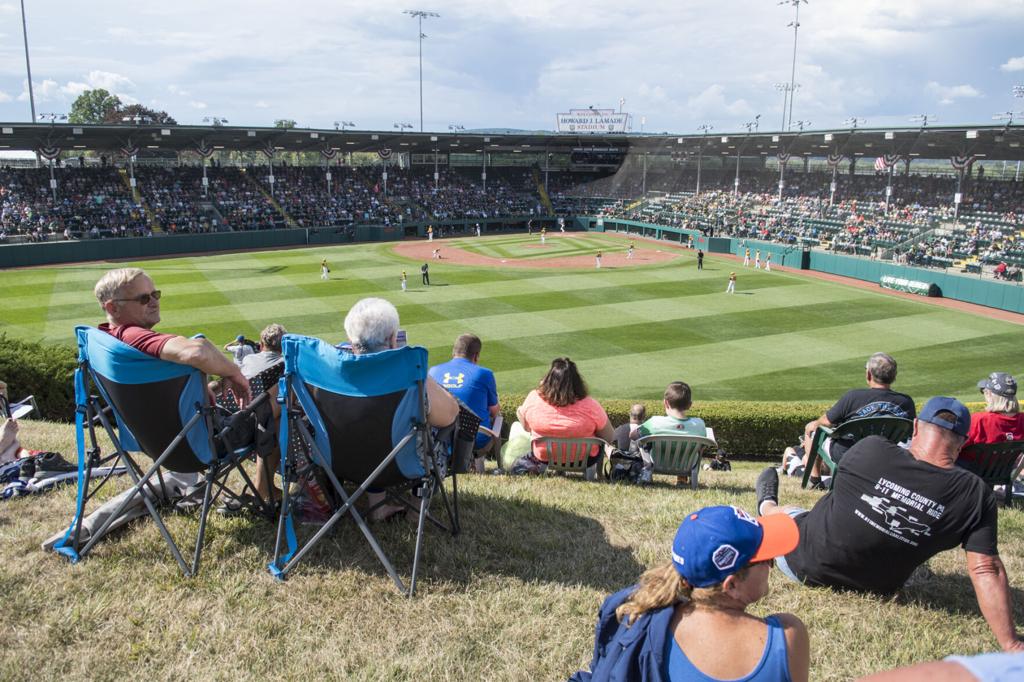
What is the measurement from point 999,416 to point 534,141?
65.8m

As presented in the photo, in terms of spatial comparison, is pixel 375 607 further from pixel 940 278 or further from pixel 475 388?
pixel 940 278

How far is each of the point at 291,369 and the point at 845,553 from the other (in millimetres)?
3666

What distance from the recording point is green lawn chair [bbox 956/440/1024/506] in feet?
23.7

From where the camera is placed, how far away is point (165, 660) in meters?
4.00

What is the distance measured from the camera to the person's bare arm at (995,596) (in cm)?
410

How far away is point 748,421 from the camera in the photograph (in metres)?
14.1

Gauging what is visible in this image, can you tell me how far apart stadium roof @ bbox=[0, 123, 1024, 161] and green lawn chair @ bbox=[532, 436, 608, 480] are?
4250cm

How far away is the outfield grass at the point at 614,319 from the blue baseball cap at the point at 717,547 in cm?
1658

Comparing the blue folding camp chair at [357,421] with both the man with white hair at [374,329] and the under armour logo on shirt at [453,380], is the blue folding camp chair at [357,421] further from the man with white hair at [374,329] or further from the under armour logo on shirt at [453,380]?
the under armour logo on shirt at [453,380]

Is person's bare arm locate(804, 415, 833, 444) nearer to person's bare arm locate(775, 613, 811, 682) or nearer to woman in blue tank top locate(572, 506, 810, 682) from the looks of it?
woman in blue tank top locate(572, 506, 810, 682)

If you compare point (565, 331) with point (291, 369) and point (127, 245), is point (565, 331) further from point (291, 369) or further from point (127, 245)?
point (127, 245)

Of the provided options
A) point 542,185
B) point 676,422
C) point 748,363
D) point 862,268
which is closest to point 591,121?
point 542,185

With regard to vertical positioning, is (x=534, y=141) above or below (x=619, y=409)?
above

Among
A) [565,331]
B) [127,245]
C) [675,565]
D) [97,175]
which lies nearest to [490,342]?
[565,331]
